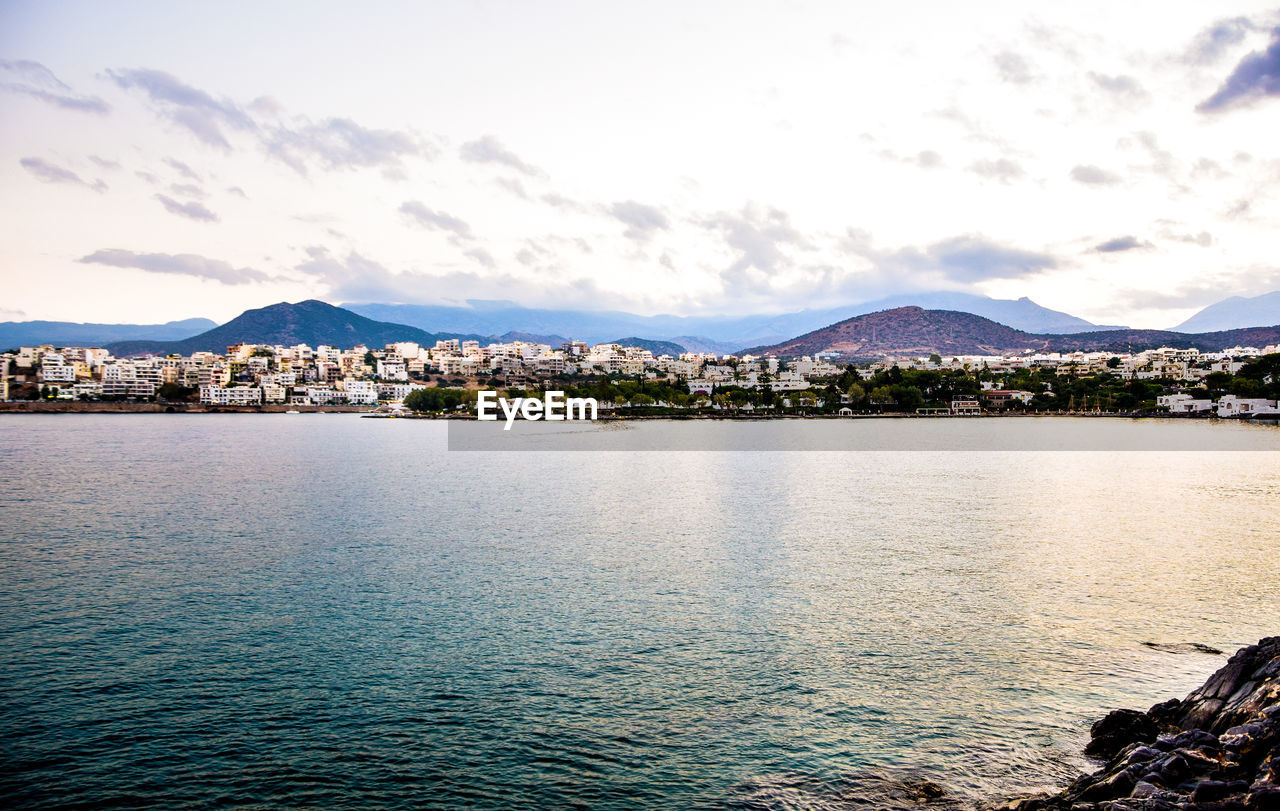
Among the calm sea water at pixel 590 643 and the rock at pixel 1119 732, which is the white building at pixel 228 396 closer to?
the calm sea water at pixel 590 643

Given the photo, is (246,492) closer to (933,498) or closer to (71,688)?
(71,688)

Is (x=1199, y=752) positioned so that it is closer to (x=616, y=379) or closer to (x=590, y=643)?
(x=590, y=643)

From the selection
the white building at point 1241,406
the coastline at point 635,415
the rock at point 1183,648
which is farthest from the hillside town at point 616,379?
the rock at point 1183,648

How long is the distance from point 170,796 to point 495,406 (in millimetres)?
98979

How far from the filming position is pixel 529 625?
43.0 feet

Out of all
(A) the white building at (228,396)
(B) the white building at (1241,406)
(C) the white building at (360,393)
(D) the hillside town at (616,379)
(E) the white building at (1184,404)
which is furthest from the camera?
(C) the white building at (360,393)

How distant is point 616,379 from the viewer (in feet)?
450

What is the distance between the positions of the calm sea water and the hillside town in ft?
279

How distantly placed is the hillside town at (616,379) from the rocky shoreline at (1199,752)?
98.1m

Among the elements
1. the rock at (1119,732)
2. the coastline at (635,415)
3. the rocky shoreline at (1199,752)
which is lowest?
the rock at (1119,732)

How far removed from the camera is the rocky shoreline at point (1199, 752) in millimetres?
6348

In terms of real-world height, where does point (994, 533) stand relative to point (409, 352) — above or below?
below

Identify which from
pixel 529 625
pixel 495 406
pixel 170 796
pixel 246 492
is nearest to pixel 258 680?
pixel 170 796

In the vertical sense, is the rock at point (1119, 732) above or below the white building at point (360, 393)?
below
